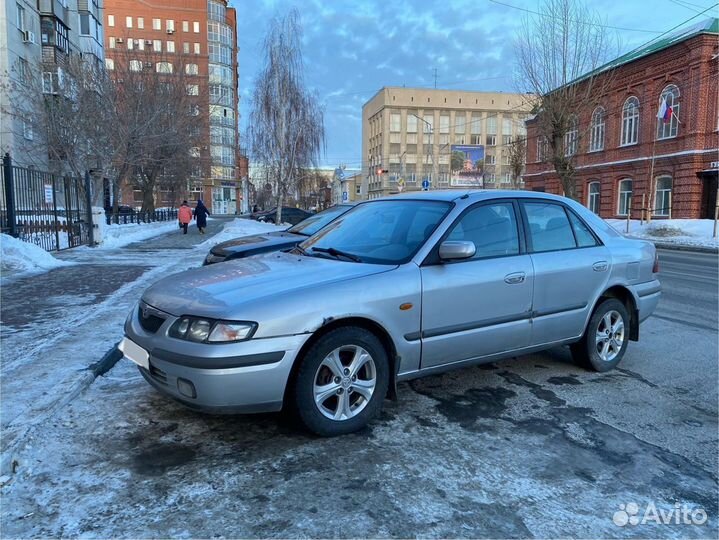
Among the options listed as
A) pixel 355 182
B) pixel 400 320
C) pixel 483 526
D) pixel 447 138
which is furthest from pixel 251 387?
pixel 355 182

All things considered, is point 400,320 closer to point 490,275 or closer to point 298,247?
point 490,275

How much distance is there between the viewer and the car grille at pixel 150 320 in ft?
11.8

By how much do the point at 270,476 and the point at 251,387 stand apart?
51 cm

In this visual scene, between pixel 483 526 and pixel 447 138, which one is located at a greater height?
pixel 447 138

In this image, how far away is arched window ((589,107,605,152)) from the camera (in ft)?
119

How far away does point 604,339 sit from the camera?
5.03 meters

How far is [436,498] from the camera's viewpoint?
284 cm

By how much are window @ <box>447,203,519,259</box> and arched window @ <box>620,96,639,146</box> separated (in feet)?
111

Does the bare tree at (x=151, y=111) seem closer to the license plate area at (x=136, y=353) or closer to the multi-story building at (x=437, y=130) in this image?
the license plate area at (x=136, y=353)

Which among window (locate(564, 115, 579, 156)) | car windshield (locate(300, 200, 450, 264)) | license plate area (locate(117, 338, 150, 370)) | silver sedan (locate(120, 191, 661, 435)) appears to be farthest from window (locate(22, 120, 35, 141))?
window (locate(564, 115, 579, 156))

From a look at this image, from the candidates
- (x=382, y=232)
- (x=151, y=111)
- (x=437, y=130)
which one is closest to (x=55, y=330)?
(x=382, y=232)

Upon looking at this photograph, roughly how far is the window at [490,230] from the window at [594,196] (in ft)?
117

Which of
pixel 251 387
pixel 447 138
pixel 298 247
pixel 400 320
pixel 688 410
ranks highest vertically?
pixel 447 138

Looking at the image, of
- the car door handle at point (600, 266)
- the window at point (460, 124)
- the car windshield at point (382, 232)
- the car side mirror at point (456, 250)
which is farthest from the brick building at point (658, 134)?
the window at point (460, 124)
